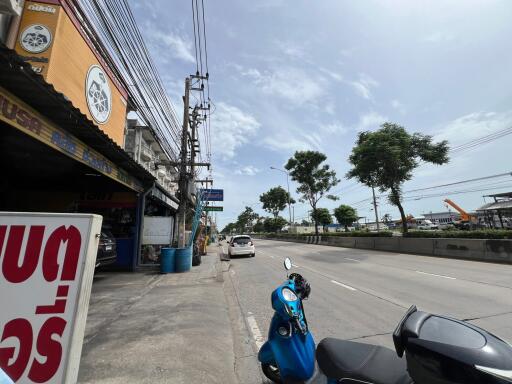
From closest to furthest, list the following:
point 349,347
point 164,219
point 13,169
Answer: point 349,347 < point 13,169 < point 164,219

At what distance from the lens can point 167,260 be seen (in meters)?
11.3

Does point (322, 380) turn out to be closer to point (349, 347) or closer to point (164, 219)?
point (349, 347)

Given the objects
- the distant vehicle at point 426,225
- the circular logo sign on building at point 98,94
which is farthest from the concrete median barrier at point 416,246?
the distant vehicle at point 426,225

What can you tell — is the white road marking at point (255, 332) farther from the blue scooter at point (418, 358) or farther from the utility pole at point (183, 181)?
the utility pole at point (183, 181)

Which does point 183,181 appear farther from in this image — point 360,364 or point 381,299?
point 360,364

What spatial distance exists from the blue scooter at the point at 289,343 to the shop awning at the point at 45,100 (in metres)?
4.51

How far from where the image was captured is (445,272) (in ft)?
33.3

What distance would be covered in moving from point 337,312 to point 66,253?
5.27 m

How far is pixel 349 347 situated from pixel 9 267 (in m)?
2.40

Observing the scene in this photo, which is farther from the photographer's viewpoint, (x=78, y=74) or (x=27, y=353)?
(x=78, y=74)

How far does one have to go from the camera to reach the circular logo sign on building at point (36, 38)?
1071 cm

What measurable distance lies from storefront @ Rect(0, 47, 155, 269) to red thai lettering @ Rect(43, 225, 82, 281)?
10.5 feet

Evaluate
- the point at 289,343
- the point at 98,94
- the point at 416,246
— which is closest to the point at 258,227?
the point at 416,246

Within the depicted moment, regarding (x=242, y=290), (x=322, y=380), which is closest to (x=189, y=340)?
(x=322, y=380)
